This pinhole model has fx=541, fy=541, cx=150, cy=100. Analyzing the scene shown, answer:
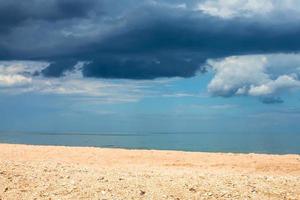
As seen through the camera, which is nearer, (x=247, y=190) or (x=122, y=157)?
(x=247, y=190)

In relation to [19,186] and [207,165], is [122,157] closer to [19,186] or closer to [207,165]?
[207,165]

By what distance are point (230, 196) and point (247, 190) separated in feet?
3.01

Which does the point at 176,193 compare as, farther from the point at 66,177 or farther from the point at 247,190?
the point at 66,177

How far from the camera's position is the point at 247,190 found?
16.7 meters

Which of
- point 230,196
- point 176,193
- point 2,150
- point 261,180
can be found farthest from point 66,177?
point 2,150

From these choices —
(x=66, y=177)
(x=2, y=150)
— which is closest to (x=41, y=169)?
(x=66, y=177)

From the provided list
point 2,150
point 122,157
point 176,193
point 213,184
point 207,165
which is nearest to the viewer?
point 176,193

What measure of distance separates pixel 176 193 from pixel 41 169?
527 cm

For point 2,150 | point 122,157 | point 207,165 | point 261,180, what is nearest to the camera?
point 261,180

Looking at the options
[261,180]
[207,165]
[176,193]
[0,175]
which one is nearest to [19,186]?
[0,175]

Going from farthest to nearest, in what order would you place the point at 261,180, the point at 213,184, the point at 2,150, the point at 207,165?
1. the point at 2,150
2. the point at 207,165
3. the point at 261,180
4. the point at 213,184

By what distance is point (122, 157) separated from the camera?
92.7 ft

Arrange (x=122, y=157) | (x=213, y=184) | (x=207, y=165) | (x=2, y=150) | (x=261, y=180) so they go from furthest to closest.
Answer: (x=2, y=150), (x=122, y=157), (x=207, y=165), (x=261, y=180), (x=213, y=184)

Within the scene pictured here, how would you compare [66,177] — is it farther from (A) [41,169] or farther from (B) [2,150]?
(B) [2,150]
